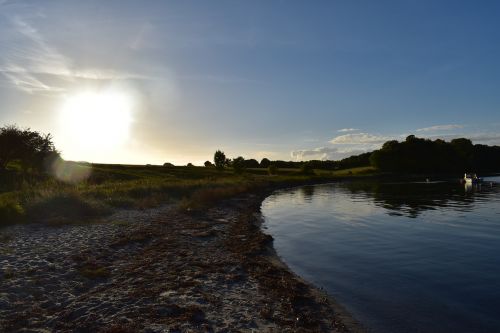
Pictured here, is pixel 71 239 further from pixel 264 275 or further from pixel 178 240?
pixel 264 275

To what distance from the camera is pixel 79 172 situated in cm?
8531

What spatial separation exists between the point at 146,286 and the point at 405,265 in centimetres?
1411

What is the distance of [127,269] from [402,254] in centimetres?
1655

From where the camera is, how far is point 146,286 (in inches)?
568

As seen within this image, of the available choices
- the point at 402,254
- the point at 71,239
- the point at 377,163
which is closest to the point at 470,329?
the point at 402,254

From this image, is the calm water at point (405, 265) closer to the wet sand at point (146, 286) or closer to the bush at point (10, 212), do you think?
the wet sand at point (146, 286)

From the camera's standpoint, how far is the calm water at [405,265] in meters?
13.5

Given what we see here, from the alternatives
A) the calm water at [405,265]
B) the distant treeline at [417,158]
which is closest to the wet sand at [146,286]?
the calm water at [405,265]

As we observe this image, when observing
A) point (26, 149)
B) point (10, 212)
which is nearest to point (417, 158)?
point (26, 149)

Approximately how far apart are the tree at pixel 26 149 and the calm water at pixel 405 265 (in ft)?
191

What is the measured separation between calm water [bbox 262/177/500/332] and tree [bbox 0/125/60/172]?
5827 cm

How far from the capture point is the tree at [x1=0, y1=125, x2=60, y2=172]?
72375 millimetres

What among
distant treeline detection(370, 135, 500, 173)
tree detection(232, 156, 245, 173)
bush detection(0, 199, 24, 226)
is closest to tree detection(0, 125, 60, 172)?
bush detection(0, 199, 24, 226)

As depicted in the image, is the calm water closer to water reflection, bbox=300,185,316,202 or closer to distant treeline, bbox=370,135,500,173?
water reflection, bbox=300,185,316,202
